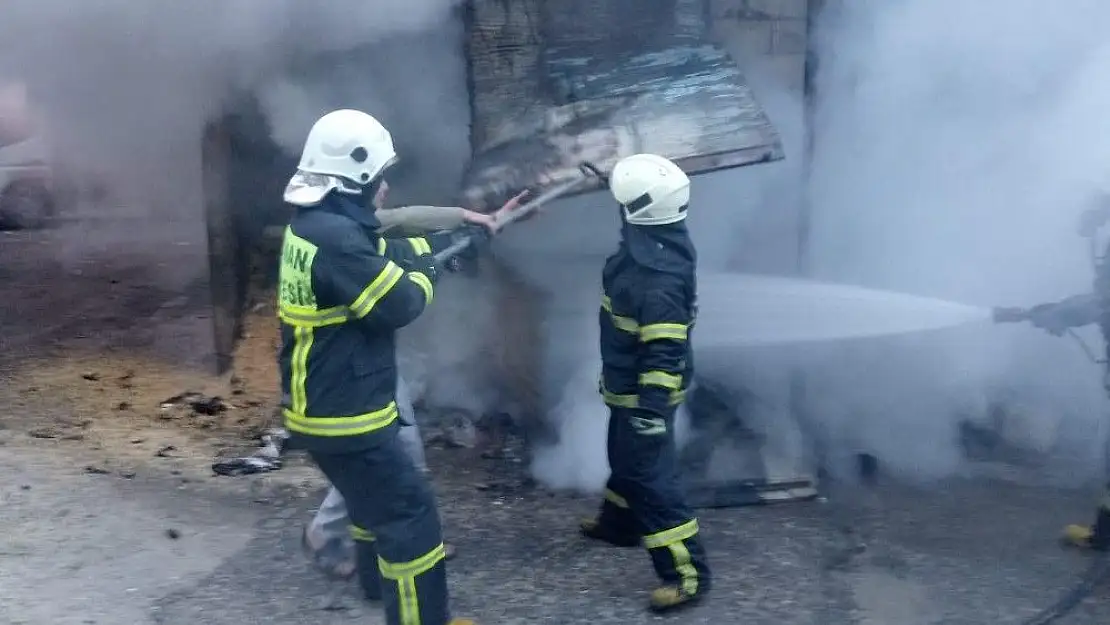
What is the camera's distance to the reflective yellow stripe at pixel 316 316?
11.3 feet

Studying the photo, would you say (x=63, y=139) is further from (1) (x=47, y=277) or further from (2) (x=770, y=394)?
(2) (x=770, y=394)

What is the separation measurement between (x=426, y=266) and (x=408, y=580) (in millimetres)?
1011

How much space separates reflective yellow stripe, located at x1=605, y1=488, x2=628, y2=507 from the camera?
→ 174 inches

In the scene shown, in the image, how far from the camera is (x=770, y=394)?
5379mm

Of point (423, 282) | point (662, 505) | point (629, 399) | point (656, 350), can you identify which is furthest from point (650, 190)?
point (662, 505)

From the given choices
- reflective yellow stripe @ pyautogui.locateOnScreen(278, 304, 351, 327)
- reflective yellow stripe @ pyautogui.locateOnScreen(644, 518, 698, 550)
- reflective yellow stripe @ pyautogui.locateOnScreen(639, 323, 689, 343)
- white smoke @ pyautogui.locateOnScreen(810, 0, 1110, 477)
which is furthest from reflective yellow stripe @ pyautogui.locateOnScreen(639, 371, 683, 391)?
white smoke @ pyautogui.locateOnScreen(810, 0, 1110, 477)

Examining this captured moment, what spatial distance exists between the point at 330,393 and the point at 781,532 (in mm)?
2114

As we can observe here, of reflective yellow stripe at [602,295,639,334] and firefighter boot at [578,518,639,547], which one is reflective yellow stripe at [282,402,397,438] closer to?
reflective yellow stripe at [602,295,639,334]

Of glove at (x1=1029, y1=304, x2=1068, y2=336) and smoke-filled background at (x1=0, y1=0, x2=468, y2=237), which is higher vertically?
smoke-filled background at (x1=0, y1=0, x2=468, y2=237)

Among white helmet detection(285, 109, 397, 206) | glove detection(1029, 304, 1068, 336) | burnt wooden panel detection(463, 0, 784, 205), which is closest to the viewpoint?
white helmet detection(285, 109, 397, 206)

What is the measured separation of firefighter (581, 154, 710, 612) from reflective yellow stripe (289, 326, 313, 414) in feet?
3.83

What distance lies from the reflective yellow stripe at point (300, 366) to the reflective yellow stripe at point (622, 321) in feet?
3.88

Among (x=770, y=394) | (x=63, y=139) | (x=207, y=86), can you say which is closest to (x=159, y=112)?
(x=207, y=86)

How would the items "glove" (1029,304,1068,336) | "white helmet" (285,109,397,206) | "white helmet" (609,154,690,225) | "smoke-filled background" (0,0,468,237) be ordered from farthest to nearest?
"smoke-filled background" (0,0,468,237)
"glove" (1029,304,1068,336)
"white helmet" (609,154,690,225)
"white helmet" (285,109,397,206)
